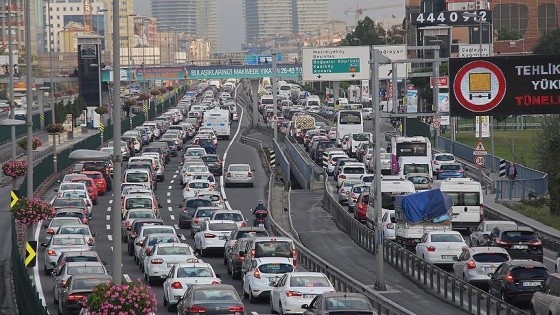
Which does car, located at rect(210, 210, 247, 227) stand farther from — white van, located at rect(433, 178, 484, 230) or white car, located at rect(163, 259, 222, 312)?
white car, located at rect(163, 259, 222, 312)

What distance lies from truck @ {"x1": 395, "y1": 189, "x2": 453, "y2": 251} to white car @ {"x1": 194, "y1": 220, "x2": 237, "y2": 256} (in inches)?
233

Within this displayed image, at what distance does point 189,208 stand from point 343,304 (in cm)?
2880

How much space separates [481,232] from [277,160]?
40.7 m

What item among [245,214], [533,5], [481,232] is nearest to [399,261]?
[481,232]

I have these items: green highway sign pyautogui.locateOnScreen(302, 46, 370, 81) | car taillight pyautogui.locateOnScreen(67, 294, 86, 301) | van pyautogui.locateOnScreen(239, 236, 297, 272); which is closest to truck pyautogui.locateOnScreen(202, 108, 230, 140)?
green highway sign pyautogui.locateOnScreen(302, 46, 370, 81)

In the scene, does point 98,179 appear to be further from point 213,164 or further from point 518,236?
point 518,236

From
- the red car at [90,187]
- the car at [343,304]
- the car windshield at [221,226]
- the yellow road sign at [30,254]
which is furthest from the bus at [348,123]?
the car at [343,304]

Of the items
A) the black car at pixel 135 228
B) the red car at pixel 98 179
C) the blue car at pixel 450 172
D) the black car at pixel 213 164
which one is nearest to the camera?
the black car at pixel 135 228

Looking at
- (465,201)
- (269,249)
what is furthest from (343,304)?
(465,201)

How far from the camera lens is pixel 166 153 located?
3435 inches

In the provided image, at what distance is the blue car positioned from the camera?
69.4m

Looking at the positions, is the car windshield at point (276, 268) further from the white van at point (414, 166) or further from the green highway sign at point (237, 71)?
the green highway sign at point (237, 71)

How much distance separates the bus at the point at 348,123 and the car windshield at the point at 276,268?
62.4 m

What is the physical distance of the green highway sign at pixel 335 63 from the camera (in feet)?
313
